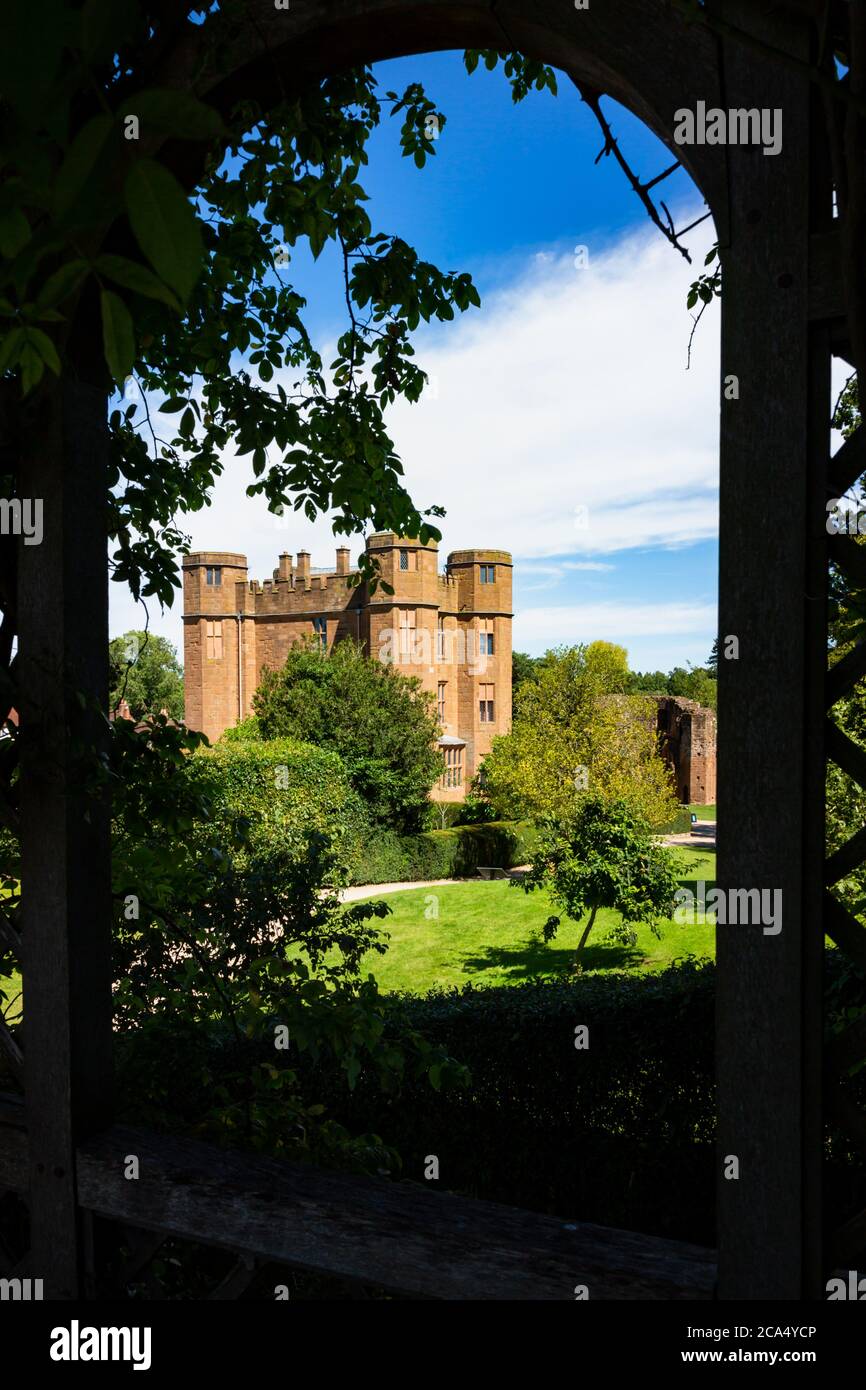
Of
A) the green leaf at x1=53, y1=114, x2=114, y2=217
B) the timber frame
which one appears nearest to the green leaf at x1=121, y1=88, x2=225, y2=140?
the green leaf at x1=53, y1=114, x2=114, y2=217

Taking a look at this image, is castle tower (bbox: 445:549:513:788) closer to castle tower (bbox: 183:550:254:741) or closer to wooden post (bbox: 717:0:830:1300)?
castle tower (bbox: 183:550:254:741)

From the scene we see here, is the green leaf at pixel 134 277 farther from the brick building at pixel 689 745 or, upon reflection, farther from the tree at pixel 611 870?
the brick building at pixel 689 745

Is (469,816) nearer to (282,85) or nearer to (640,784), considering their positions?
(640,784)

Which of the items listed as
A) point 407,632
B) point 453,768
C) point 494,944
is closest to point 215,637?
point 407,632

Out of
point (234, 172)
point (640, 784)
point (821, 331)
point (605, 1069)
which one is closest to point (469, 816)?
point (640, 784)

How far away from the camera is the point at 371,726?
2155 centimetres

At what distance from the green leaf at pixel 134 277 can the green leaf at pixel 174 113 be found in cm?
8

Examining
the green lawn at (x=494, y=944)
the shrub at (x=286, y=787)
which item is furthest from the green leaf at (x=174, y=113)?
the shrub at (x=286, y=787)

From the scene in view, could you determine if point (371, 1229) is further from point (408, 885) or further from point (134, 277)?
point (408, 885)

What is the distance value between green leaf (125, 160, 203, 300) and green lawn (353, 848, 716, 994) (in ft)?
34.6

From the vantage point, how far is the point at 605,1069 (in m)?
5.46

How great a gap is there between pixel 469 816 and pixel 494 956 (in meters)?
11.8

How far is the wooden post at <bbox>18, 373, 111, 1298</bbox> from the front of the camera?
5.32 ft

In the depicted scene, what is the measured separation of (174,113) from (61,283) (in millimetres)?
174
